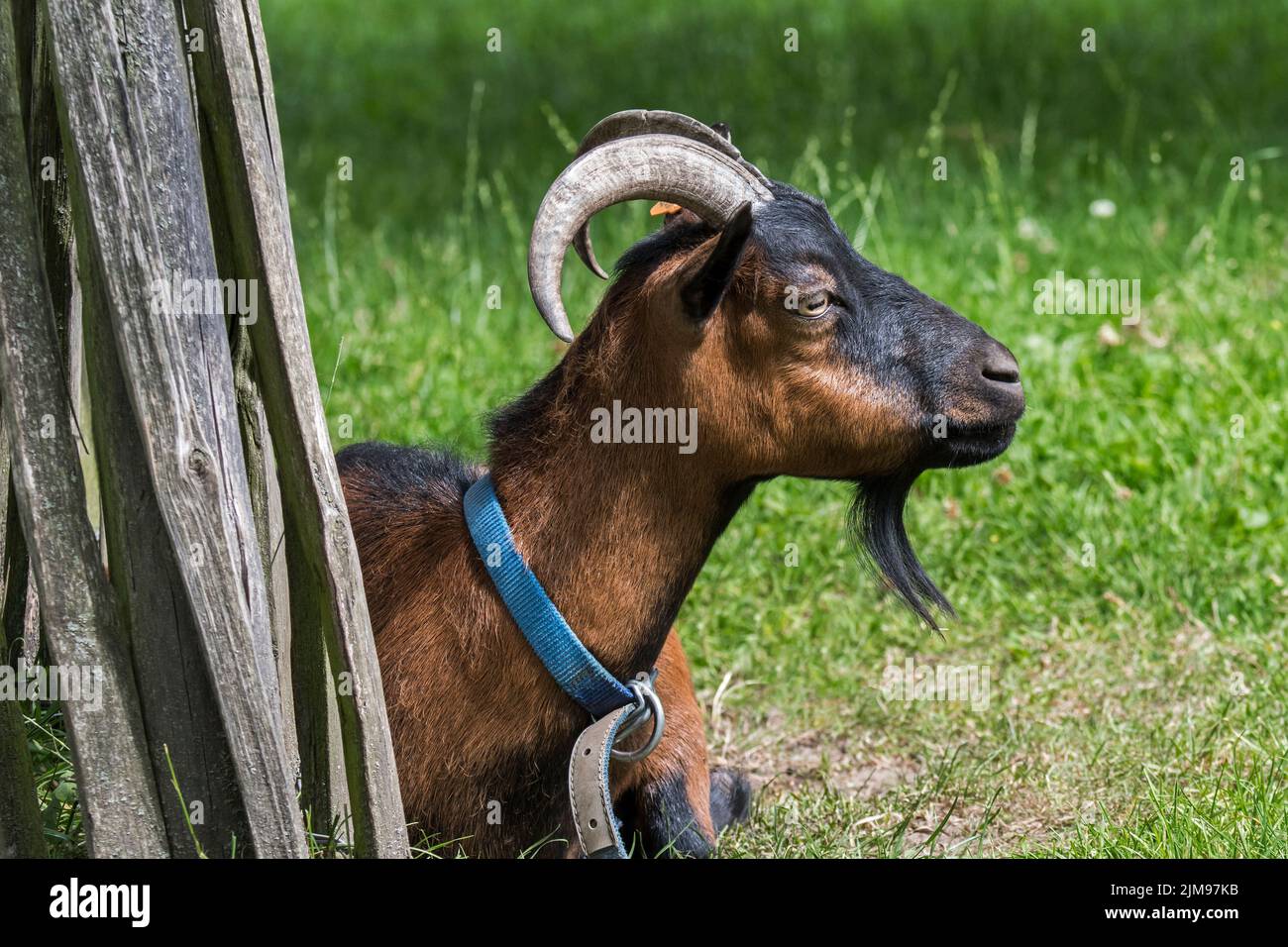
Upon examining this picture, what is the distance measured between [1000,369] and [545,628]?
1143 mm

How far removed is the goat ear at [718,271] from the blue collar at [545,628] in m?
0.65

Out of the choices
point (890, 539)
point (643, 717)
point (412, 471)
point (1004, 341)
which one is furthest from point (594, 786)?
point (1004, 341)

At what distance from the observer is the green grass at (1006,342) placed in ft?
14.6

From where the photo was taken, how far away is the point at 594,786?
3.40m

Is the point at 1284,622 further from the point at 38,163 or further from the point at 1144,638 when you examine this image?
the point at 38,163

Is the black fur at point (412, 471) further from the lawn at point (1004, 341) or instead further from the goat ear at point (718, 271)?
the goat ear at point (718, 271)

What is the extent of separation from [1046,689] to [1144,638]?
0.47m

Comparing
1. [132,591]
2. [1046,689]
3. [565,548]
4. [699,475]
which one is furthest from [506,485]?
[1046,689]

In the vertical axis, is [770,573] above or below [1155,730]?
above

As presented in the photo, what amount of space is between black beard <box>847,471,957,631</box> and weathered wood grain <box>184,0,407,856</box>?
4.11 feet

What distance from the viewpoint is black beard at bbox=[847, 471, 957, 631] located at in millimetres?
3732

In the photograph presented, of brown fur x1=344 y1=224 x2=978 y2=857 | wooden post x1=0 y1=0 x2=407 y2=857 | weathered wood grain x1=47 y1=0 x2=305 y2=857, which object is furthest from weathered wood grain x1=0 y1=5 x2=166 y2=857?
brown fur x1=344 y1=224 x2=978 y2=857

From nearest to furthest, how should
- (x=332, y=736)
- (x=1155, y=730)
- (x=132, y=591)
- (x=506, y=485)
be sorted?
(x=132, y=591) → (x=332, y=736) → (x=506, y=485) → (x=1155, y=730)

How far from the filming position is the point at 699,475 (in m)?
3.47
